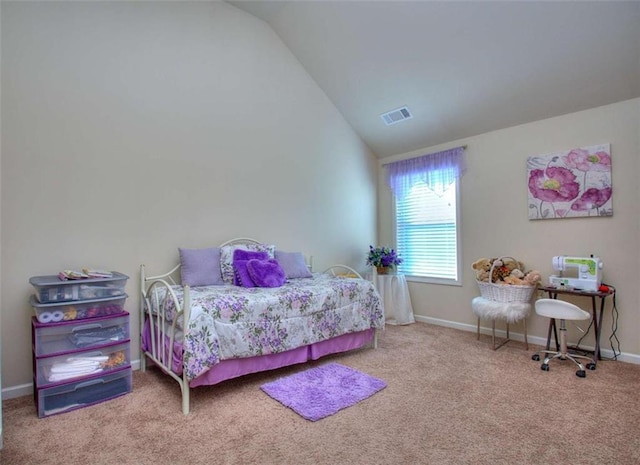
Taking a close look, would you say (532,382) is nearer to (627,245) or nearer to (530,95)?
(627,245)

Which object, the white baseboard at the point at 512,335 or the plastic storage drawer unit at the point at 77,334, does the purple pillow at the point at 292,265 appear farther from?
the white baseboard at the point at 512,335

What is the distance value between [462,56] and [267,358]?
305 cm

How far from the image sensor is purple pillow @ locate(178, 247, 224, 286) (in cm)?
301

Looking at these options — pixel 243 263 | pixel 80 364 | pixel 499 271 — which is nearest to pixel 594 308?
pixel 499 271

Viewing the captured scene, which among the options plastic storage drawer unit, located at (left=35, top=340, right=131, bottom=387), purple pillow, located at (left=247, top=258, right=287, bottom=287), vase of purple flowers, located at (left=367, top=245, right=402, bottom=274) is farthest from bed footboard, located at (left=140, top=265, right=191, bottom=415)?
vase of purple flowers, located at (left=367, top=245, right=402, bottom=274)

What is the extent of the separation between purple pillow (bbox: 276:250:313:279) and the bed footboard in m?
1.04

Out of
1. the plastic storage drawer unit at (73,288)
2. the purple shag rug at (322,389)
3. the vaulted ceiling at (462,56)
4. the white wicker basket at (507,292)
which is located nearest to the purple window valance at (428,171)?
the vaulted ceiling at (462,56)

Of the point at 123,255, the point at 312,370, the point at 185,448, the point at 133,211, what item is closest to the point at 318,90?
the point at 133,211

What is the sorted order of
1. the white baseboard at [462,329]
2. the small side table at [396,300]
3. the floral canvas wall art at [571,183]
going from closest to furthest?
the white baseboard at [462,329] < the floral canvas wall art at [571,183] < the small side table at [396,300]

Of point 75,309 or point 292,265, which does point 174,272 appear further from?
point 292,265

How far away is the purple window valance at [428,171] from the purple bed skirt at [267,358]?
1988mm

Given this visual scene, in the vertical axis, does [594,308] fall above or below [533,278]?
below

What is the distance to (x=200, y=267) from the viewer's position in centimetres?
307

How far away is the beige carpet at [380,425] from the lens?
1735mm
